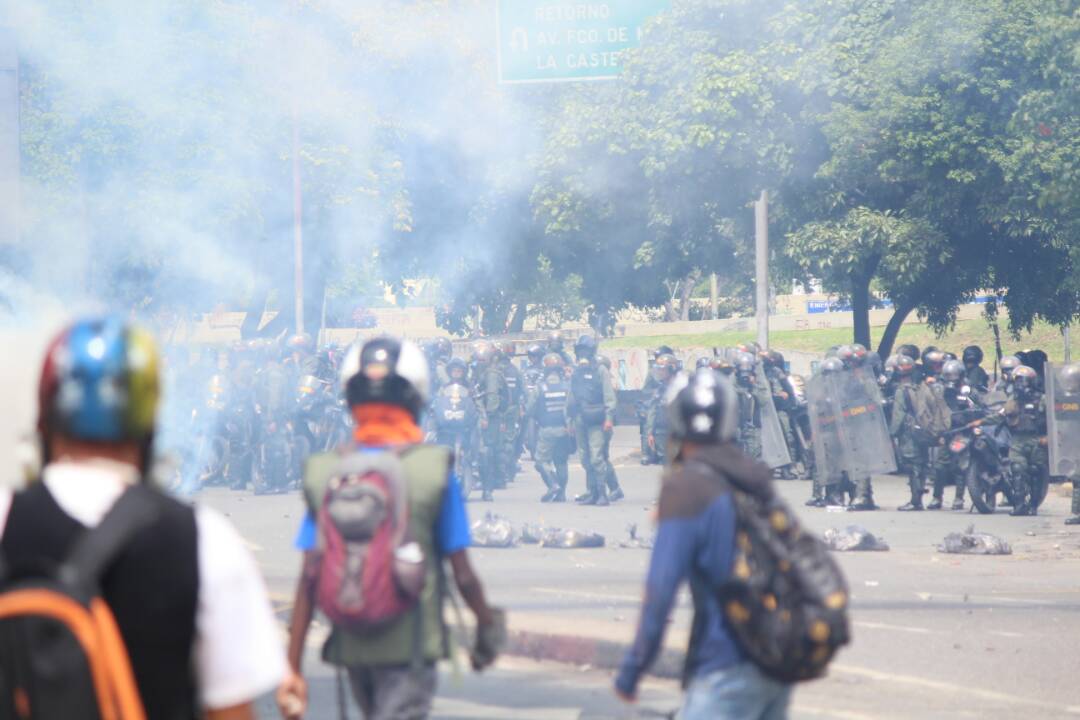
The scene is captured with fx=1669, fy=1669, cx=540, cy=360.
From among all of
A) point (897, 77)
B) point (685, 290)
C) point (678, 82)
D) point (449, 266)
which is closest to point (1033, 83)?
point (897, 77)

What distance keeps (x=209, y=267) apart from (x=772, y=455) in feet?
35.6

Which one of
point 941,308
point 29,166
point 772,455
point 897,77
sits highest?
point 897,77

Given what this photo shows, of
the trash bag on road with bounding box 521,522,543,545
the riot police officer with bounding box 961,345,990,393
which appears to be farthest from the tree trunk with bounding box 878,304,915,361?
the trash bag on road with bounding box 521,522,543,545

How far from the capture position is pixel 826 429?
16250 millimetres

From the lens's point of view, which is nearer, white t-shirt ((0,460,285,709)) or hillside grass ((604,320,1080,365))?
white t-shirt ((0,460,285,709))

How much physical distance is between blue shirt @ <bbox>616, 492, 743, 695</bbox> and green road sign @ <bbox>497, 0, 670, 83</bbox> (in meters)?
19.7

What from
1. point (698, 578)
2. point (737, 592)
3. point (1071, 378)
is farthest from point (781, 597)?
point (1071, 378)

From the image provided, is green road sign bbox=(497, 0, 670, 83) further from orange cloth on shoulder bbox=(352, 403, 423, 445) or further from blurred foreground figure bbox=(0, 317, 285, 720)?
blurred foreground figure bbox=(0, 317, 285, 720)

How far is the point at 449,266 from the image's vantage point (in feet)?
135

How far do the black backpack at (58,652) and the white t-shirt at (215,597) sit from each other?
211 millimetres

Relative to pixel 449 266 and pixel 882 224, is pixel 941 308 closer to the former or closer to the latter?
pixel 882 224

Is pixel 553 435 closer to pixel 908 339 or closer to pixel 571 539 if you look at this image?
pixel 571 539

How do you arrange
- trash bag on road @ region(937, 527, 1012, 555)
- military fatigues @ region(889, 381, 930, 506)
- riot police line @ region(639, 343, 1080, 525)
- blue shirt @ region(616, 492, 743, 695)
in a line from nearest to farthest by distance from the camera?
1. blue shirt @ region(616, 492, 743, 695)
2. trash bag on road @ region(937, 527, 1012, 555)
3. riot police line @ region(639, 343, 1080, 525)
4. military fatigues @ region(889, 381, 930, 506)

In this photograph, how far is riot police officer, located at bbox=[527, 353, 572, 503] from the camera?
59.1 feet
